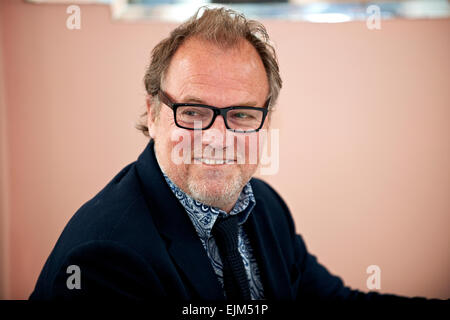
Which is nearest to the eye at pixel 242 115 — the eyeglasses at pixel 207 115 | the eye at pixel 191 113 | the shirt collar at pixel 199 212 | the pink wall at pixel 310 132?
the eyeglasses at pixel 207 115

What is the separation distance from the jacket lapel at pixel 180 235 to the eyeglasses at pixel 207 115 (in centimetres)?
18

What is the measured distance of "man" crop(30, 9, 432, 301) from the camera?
2.79ft

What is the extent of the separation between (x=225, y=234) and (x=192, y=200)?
150mm

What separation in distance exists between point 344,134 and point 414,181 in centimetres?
48

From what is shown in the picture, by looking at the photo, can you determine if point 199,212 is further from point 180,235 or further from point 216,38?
point 216,38

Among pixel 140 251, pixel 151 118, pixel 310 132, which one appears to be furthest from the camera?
pixel 310 132

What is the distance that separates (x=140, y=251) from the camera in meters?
0.87

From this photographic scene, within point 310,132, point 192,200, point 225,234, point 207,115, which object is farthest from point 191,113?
point 310,132

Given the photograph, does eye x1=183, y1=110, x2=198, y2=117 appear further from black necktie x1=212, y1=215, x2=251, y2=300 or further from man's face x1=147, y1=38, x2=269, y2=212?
black necktie x1=212, y1=215, x2=251, y2=300

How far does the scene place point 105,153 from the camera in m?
1.71

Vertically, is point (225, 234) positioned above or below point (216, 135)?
below

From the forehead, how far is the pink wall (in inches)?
28.7

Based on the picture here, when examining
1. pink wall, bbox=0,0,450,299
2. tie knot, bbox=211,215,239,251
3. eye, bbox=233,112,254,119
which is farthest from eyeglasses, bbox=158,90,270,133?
pink wall, bbox=0,0,450,299
